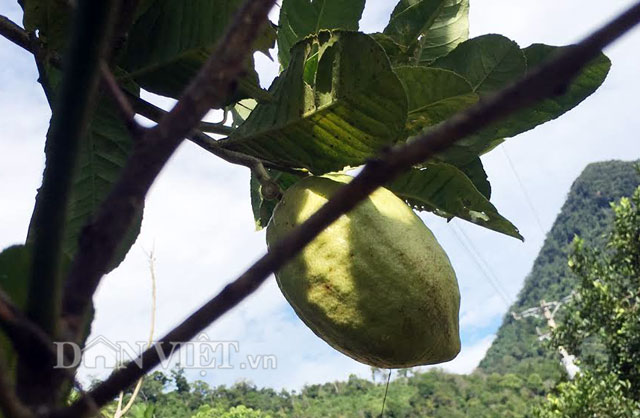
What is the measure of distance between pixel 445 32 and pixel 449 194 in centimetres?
23

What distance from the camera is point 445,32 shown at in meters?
0.91

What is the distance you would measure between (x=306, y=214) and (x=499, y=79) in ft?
0.90

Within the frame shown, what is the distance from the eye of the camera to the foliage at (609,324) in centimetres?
571

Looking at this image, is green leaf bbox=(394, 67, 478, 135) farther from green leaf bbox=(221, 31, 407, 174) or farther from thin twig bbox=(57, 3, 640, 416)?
thin twig bbox=(57, 3, 640, 416)

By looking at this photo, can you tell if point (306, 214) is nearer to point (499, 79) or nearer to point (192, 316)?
point (499, 79)

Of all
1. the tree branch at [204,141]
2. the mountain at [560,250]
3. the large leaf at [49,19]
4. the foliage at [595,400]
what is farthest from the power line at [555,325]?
the mountain at [560,250]

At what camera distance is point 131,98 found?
2.19 ft

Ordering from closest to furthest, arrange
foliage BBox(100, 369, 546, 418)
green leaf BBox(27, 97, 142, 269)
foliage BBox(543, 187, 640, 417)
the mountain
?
green leaf BBox(27, 97, 142, 269), foliage BBox(543, 187, 640, 417), foliage BBox(100, 369, 546, 418), the mountain

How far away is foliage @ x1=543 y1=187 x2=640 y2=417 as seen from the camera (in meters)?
5.71

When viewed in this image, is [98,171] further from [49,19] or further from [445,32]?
[445,32]

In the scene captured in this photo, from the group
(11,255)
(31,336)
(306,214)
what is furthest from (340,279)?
(31,336)

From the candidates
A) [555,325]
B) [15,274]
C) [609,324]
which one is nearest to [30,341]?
[15,274]

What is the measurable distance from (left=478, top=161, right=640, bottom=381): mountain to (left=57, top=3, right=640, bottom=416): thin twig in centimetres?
4004

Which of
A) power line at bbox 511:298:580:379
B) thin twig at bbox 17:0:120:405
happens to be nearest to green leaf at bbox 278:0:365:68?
thin twig at bbox 17:0:120:405
